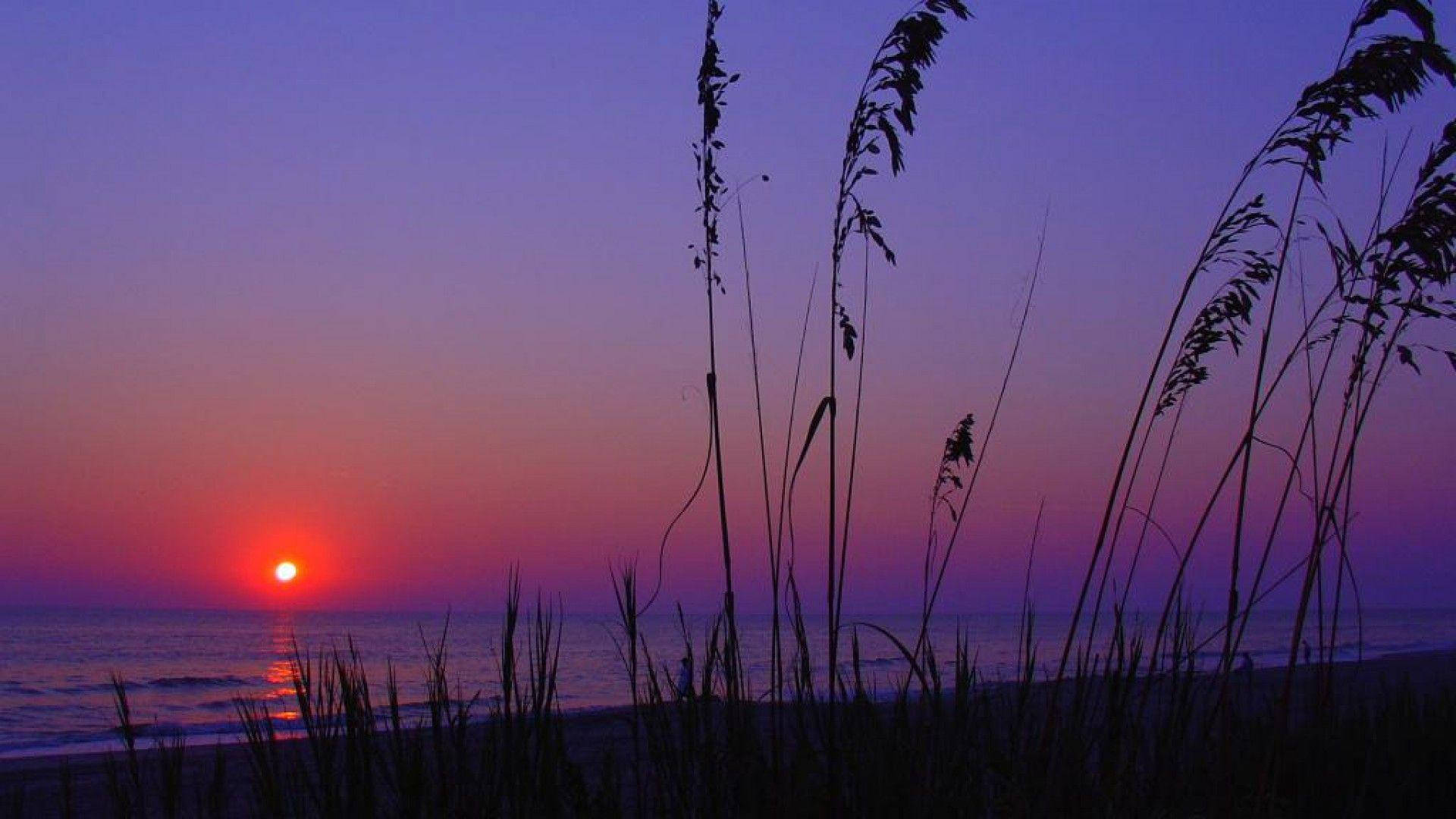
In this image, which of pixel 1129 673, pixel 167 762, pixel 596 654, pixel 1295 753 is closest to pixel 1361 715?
pixel 1295 753

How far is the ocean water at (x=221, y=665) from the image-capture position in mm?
17891

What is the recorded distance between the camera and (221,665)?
45.5 m

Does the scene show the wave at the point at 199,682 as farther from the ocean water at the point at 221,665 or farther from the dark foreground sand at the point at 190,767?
the dark foreground sand at the point at 190,767

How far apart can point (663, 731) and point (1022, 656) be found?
3.66ft

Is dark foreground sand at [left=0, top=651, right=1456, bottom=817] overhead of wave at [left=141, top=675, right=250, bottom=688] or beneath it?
overhead

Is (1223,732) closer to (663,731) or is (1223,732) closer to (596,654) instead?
(663,731)

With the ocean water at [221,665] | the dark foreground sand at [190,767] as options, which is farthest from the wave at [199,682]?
the dark foreground sand at [190,767]

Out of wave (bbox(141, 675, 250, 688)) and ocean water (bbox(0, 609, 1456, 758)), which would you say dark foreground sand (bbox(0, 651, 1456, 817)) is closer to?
ocean water (bbox(0, 609, 1456, 758))

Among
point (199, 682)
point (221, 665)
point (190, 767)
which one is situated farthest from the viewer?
point (221, 665)

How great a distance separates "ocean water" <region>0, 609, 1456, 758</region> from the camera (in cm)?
1789

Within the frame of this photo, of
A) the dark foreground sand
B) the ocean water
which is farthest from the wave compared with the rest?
the dark foreground sand

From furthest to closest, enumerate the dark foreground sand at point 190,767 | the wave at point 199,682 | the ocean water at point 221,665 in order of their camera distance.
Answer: the wave at point 199,682
the ocean water at point 221,665
the dark foreground sand at point 190,767

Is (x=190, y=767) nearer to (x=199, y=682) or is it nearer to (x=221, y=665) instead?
(x=199, y=682)

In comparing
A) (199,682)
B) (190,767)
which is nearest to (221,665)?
(199,682)
